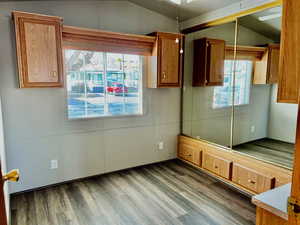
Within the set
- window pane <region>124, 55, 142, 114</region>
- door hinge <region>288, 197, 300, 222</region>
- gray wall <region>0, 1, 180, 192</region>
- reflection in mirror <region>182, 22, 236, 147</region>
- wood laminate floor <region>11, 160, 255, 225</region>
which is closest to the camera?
door hinge <region>288, 197, 300, 222</region>

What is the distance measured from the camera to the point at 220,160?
3.29m

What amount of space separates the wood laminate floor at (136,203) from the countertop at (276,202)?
122 cm

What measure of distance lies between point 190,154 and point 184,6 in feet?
8.26

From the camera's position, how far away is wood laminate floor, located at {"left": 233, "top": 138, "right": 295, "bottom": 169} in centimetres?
255

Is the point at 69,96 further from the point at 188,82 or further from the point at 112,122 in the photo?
the point at 188,82

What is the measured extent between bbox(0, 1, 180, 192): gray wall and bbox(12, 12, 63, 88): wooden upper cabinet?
13.4 inches

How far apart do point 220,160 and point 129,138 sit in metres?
1.53

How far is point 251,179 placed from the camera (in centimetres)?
282

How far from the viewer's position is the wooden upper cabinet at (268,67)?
260 cm

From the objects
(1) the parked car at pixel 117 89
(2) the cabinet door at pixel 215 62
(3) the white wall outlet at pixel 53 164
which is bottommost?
(3) the white wall outlet at pixel 53 164

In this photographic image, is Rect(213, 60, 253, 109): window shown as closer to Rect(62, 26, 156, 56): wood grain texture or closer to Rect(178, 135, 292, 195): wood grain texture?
Rect(178, 135, 292, 195): wood grain texture

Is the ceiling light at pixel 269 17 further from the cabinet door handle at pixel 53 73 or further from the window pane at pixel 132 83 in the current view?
the cabinet door handle at pixel 53 73

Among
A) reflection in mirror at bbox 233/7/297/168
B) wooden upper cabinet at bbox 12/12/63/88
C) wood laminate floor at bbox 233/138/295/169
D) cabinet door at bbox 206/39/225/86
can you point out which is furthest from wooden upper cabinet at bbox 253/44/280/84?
wooden upper cabinet at bbox 12/12/63/88

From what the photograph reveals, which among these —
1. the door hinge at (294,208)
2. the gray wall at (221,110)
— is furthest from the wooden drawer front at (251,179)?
the door hinge at (294,208)
